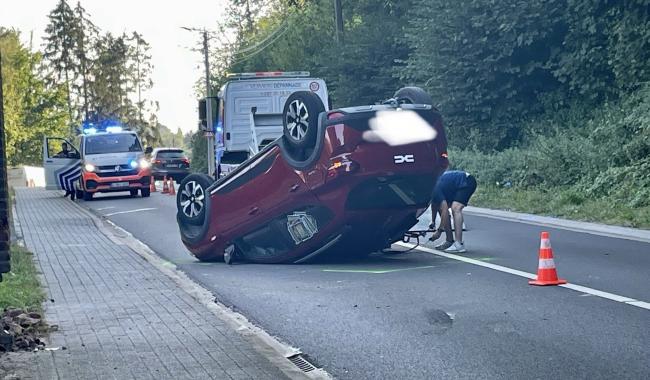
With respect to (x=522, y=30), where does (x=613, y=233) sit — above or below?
below

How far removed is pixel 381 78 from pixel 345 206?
30.5 m

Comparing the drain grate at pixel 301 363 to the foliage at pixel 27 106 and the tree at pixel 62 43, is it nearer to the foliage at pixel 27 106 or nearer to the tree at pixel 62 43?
the foliage at pixel 27 106

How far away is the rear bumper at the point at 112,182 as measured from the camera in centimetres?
3281

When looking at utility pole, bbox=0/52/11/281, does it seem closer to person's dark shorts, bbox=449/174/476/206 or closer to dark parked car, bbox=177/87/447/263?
dark parked car, bbox=177/87/447/263

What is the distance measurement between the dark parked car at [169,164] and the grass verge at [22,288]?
2997cm

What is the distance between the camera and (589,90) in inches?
1156

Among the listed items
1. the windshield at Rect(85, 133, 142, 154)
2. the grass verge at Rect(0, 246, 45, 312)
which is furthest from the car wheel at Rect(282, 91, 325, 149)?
the windshield at Rect(85, 133, 142, 154)

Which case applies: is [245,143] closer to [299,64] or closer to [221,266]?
[221,266]

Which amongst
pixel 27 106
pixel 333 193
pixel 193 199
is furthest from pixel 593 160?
pixel 27 106

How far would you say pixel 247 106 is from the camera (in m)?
24.2

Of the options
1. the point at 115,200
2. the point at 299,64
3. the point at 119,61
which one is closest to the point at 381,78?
the point at 299,64

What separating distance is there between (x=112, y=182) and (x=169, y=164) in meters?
11.1

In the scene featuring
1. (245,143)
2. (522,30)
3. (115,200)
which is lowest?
(115,200)

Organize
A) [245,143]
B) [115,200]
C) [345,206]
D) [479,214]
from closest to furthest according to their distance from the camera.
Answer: [345,206] < [479,214] < [245,143] < [115,200]
